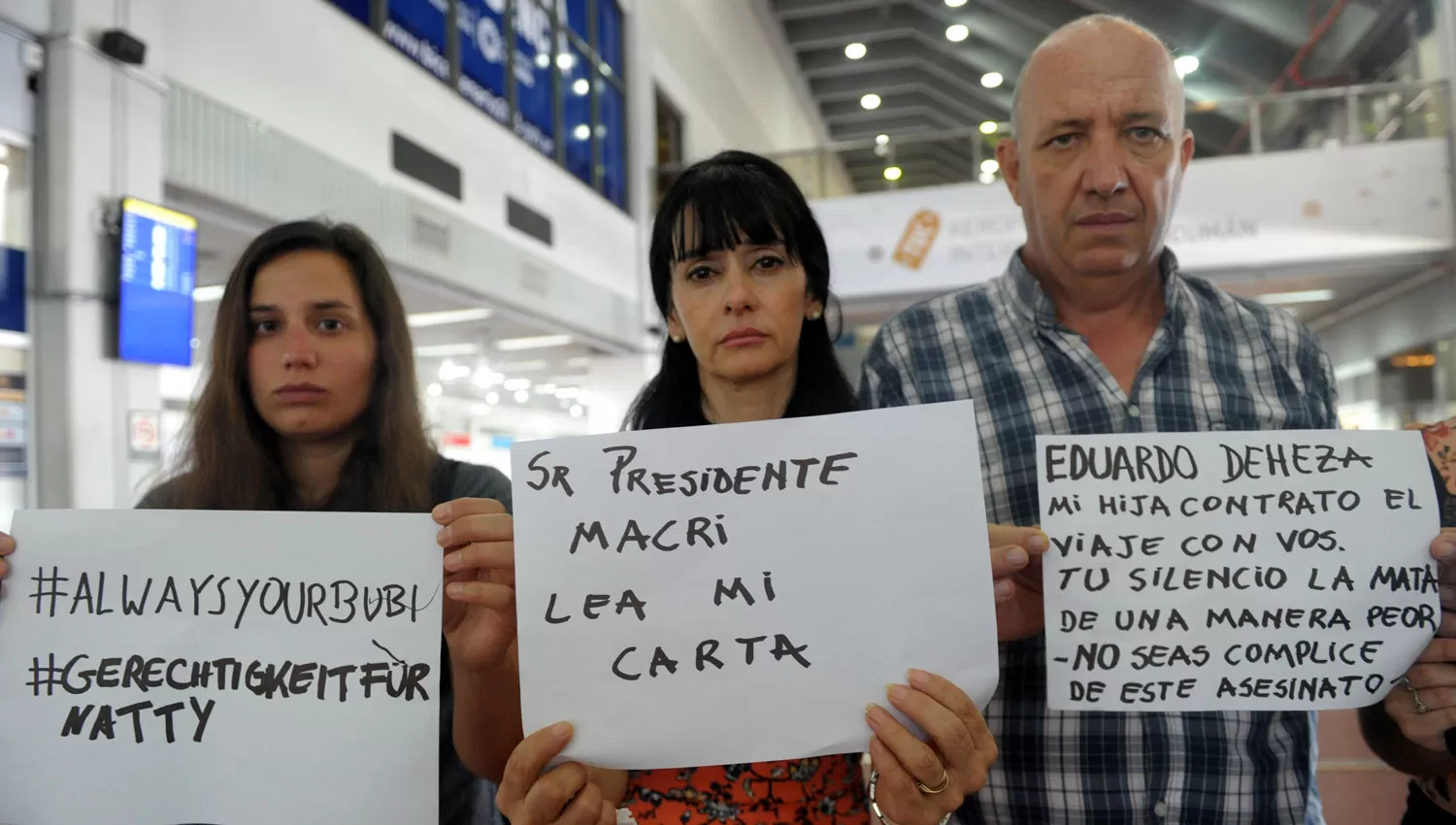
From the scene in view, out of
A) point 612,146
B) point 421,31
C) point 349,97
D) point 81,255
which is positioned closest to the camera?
point 81,255

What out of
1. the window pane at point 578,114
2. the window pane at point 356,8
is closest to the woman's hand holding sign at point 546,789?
the window pane at point 356,8

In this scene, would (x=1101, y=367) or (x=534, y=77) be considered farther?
(x=534, y=77)

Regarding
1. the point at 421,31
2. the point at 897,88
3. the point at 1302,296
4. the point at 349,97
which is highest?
the point at 897,88

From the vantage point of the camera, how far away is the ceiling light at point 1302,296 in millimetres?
7895

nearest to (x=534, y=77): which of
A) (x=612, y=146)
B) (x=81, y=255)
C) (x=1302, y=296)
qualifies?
(x=612, y=146)

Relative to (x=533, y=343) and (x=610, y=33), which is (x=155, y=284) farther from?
(x=610, y=33)

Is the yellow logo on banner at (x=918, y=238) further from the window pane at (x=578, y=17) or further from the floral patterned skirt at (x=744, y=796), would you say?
the floral patterned skirt at (x=744, y=796)

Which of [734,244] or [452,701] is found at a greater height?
[734,244]

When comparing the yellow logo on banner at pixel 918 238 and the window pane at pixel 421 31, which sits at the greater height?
the window pane at pixel 421 31

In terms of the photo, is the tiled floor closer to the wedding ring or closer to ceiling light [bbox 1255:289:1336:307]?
the wedding ring

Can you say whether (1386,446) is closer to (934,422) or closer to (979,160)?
(934,422)

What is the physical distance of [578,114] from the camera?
29.0 feet

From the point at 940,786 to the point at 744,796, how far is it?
0.96 ft

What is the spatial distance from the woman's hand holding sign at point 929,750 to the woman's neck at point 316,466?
0.85 metres
